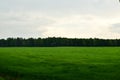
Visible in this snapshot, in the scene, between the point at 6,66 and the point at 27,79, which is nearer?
the point at 27,79

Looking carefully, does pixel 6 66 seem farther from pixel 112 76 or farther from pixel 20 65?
pixel 112 76

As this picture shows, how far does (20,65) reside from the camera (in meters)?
46.0

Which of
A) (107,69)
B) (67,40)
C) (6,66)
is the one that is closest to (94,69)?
(107,69)

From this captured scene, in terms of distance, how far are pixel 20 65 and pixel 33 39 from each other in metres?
153

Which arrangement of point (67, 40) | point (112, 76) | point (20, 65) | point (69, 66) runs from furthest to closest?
point (67, 40), point (20, 65), point (69, 66), point (112, 76)

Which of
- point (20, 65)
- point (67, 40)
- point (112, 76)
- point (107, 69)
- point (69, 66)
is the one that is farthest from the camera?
point (67, 40)

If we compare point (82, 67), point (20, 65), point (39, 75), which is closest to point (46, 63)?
point (20, 65)

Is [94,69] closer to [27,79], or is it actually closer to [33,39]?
[27,79]

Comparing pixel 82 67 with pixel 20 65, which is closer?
pixel 82 67

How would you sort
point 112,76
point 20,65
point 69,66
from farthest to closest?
point 20,65
point 69,66
point 112,76

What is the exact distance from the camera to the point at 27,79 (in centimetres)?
3544

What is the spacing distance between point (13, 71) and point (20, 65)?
4984 mm

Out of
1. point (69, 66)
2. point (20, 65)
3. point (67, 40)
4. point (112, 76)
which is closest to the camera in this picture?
point (112, 76)

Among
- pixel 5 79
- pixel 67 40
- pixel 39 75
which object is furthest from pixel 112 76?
pixel 67 40
